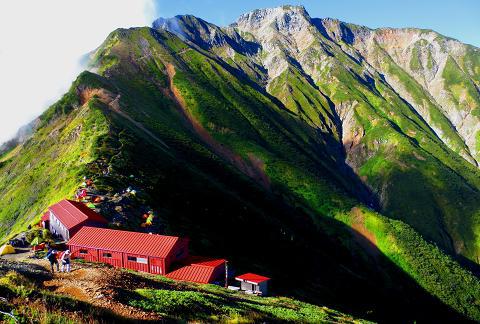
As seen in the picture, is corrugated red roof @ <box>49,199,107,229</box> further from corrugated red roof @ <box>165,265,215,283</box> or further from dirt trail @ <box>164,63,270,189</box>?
dirt trail @ <box>164,63,270,189</box>

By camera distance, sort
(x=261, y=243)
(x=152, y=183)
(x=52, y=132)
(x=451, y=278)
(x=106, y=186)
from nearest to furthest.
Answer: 1. (x=106, y=186)
2. (x=152, y=183)
3. (x=261, y=243)
4. (x=52, y=132)
5. (x=451, y=278)

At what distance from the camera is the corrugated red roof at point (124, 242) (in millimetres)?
48344

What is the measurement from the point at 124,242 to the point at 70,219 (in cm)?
910

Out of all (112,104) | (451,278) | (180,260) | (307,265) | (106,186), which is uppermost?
(112,104)

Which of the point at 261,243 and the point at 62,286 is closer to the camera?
the point at 62,286

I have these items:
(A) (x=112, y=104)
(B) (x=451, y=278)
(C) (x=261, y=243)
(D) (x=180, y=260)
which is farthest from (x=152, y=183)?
(B) (x=451, y=278)

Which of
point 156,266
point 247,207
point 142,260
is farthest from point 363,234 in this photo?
point 142,260

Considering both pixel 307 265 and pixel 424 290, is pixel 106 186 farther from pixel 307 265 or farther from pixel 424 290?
pixel 424 290

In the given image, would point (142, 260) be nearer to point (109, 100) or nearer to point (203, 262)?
point (203, 262)

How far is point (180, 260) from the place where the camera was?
5156 centimetres

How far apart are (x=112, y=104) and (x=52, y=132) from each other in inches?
928

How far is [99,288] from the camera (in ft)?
88.6

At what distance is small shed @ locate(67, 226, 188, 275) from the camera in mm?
48156

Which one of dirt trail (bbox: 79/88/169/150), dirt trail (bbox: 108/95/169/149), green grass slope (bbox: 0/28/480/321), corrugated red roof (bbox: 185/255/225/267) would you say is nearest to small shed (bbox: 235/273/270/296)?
corrugated red roof (bbox: 185/255/225/267)
